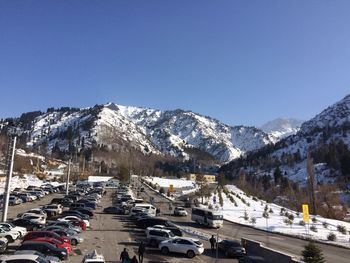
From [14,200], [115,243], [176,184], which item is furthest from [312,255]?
[176,184]

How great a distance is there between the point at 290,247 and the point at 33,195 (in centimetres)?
6115

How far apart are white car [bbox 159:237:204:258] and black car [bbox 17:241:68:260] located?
9.45 metres

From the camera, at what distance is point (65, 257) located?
28.6m

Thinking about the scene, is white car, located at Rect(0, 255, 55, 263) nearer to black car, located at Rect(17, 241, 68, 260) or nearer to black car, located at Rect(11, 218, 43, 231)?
black car, located at Rect(17, 241, 68, 260)

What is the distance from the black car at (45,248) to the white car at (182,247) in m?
9.45

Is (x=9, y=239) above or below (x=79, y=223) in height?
below

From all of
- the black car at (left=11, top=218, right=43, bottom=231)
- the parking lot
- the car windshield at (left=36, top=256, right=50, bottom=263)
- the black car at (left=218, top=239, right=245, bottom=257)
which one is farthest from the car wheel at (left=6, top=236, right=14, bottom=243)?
the black car at (left=218, top=239, right=245, bottom=257)

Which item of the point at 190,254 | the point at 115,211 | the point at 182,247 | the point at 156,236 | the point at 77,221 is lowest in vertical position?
the point at 190,254

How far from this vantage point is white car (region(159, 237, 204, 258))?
34062 mm

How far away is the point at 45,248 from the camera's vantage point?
2780cm

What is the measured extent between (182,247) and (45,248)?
478 inches

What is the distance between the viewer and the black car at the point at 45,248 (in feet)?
89.8

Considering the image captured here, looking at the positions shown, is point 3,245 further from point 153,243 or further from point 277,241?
point 277,241

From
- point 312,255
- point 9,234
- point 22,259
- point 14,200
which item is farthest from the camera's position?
point 14,200
